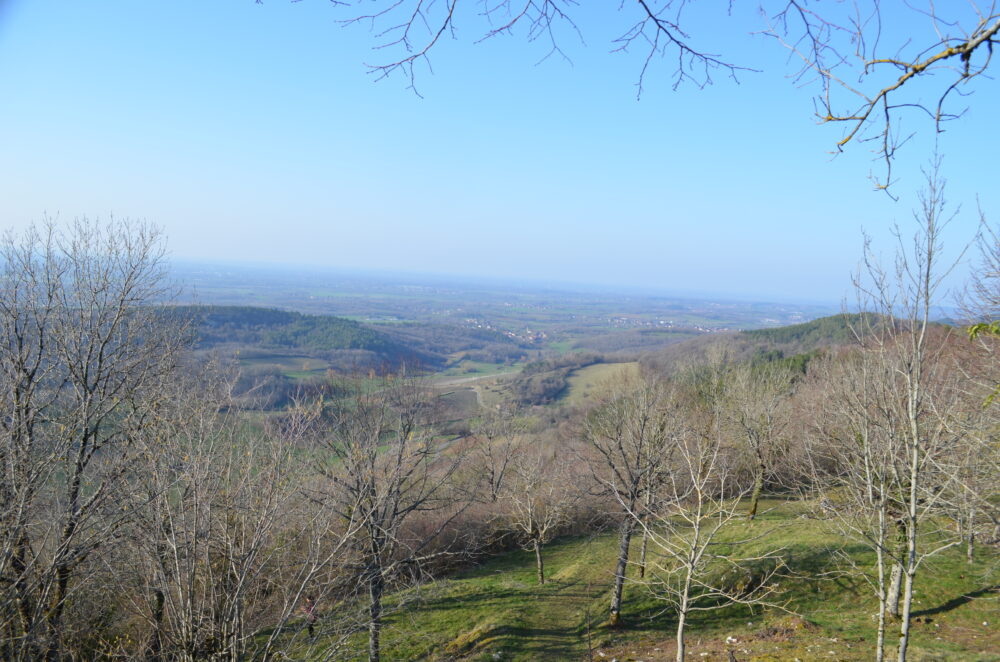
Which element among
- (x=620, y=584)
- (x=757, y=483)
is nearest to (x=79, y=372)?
(x=620, y=584)

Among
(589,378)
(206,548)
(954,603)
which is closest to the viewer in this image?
(206,548)

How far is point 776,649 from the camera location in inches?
414

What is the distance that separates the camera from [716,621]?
13.5 metres

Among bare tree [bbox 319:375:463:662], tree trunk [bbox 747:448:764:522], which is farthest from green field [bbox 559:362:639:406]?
bare tree [bbox 319:375:463:662]

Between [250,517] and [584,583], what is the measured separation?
48.2 ft

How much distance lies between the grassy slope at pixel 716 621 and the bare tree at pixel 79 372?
5.83m

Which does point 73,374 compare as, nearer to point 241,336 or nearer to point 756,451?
point 756,451

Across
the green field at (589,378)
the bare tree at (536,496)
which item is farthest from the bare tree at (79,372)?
the green field at (589,378)

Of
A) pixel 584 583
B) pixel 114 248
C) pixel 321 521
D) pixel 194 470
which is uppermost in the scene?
pixel 114 248

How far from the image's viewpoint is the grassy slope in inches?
413

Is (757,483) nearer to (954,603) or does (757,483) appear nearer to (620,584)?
(954,603)

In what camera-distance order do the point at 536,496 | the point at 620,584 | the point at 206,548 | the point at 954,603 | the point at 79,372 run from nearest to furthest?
the point at 206,548
the point at 79,372
the point at 954,603
the point at 620,584
the point at 536,496

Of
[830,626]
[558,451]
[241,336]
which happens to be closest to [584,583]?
[830,626]

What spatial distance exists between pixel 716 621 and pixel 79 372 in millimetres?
16070
